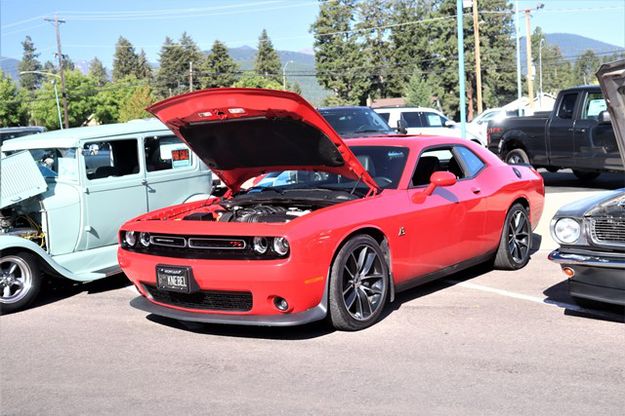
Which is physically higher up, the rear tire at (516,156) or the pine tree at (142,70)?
the pine tree at (142,70)

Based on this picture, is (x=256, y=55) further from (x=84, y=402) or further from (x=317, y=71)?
(x=84, y=402)

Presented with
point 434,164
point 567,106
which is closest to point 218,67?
point 567,106

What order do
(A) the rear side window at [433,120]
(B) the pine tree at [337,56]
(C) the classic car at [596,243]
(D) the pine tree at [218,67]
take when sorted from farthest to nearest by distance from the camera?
(D) the pine tree at [218,67] → (B) the pine tree at [337,56] → (A) the rear side window at [433,120] → (C) the classic car at [596,243]

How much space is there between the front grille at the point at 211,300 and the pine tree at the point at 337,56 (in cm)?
6701

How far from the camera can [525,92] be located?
364ft

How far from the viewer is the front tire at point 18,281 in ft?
→ 22.3

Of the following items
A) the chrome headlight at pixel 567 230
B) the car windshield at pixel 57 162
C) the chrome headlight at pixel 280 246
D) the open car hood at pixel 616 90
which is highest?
the open car hood at pixel 616 90

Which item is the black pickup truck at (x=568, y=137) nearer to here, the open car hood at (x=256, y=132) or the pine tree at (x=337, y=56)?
the open car hood at (x=256, y=132)

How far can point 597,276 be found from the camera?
5.39 meters

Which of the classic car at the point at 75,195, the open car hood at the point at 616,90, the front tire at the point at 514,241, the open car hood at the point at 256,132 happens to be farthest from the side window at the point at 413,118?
the open car hood at the point at 616,90

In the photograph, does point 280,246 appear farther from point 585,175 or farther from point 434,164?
point 585,175

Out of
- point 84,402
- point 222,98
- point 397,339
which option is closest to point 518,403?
point 397,339

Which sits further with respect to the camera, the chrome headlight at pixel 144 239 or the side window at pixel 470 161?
the side window at pixel 470 161

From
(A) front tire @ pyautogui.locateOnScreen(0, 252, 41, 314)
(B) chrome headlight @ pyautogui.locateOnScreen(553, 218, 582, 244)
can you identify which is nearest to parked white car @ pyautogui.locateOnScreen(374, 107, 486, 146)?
(A) front tire @ pyautogui.locateOnScreen(0, 252, 41, 314)
